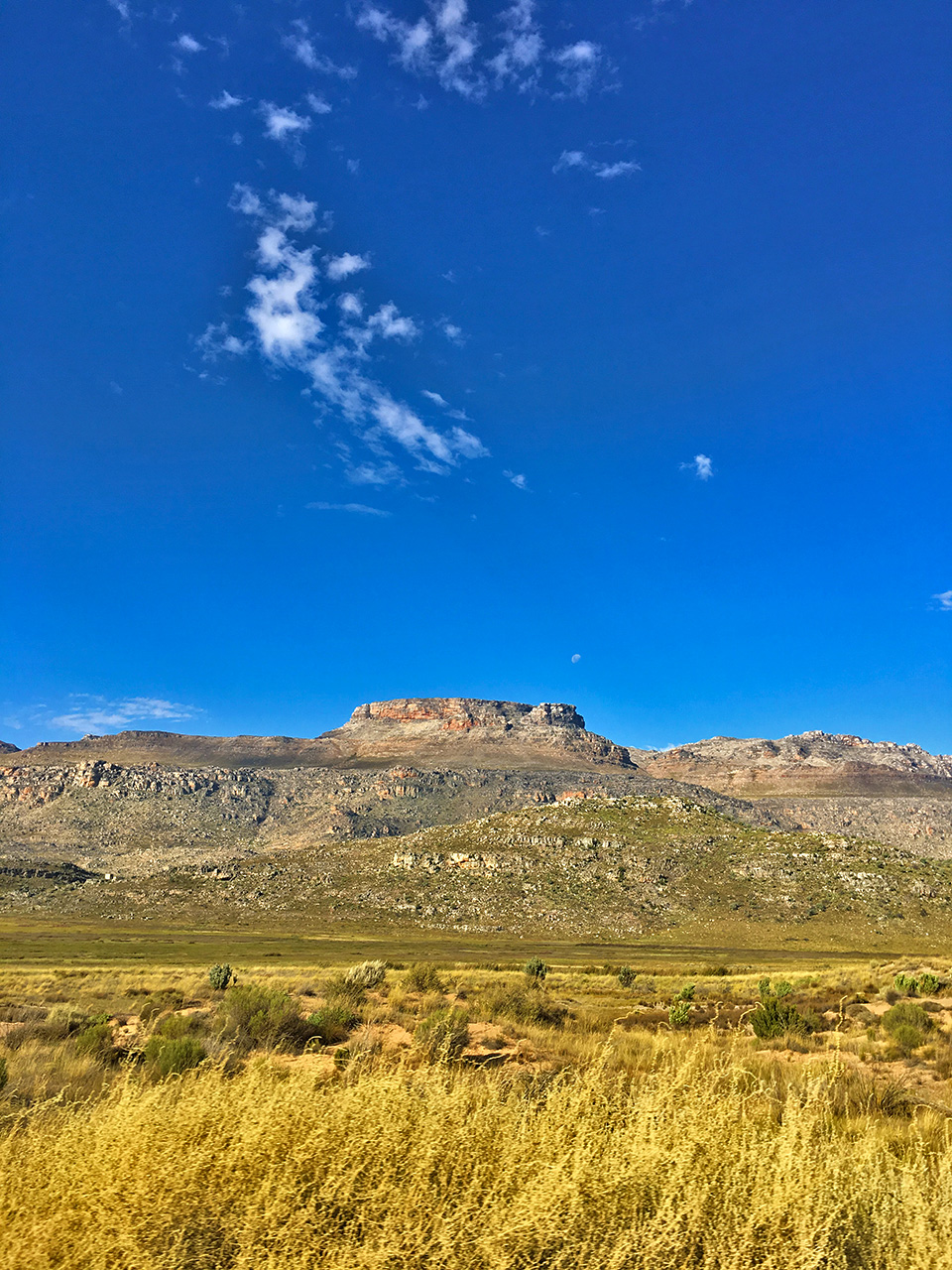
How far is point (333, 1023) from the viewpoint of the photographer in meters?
15.1

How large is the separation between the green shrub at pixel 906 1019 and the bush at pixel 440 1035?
35.7 feet

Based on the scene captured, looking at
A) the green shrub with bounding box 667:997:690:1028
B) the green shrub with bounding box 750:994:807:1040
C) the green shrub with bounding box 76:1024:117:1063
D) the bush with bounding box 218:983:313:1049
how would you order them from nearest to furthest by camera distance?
the green shrub with bounding box 76:1024:117:1063 → the bush with bounding box 218:983:313:1049 → the green shrub with bounding box 750:994:807:1040 → the green shrub with bounding box 667:997:690:1028

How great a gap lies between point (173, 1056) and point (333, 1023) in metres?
6.00

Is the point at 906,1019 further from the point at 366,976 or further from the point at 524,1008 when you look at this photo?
the point at 366,976

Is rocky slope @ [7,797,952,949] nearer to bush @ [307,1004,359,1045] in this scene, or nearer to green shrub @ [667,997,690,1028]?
green shrub @ [667,997,690,1028]

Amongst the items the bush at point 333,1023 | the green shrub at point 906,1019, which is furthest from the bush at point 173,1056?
the green shrub at point 906,1019

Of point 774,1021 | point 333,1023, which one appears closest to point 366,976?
point 333,1023

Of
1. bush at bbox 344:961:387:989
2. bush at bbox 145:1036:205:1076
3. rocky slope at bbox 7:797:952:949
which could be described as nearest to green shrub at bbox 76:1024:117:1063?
bush at bbox 145:1036:205:1076

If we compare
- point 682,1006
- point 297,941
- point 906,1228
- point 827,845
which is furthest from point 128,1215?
point 827,845

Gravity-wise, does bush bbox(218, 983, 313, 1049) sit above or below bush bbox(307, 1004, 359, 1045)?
above

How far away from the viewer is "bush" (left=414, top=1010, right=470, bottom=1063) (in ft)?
37.2

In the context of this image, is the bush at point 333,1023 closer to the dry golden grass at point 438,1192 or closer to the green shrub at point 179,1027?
the green shrub at point 179,1027

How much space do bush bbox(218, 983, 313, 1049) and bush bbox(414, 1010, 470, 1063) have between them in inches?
100

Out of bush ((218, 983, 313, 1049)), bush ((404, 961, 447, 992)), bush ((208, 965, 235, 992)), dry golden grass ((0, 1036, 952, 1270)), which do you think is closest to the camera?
dry golden grass ((0, 1036, 952, 1270))
